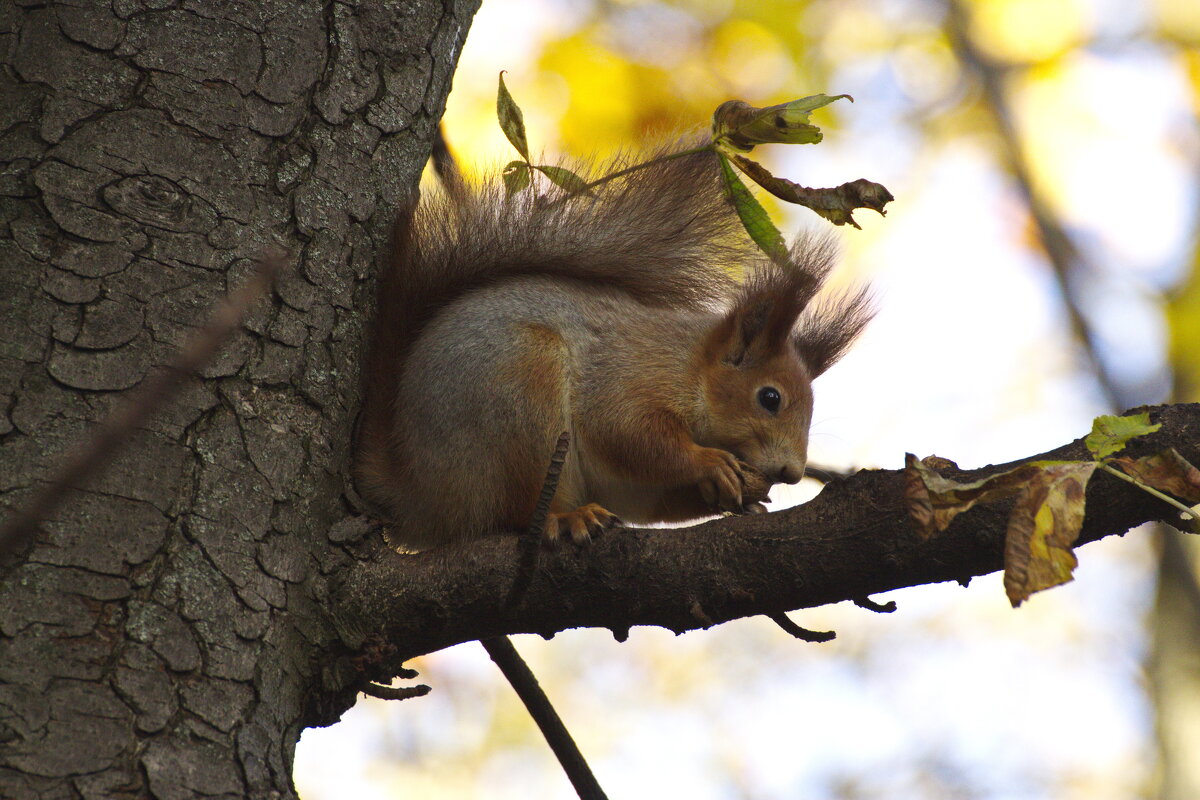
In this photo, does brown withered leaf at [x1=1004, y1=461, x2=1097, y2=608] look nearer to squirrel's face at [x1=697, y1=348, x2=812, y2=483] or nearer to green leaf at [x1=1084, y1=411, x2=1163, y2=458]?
green leaf at [x1=1084, y1=411, x2=1163, y2=458]

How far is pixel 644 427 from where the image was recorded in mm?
2350

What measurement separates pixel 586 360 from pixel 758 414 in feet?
1.55

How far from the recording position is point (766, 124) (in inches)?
70.7

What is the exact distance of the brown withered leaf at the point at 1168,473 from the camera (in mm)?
1336

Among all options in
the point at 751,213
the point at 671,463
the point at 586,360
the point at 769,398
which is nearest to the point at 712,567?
the point at 751,213

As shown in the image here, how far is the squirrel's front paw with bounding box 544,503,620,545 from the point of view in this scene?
1.71 m

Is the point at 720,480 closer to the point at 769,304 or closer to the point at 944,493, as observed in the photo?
the point at 769,304

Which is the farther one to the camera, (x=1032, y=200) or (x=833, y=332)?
(x=1032, y=200)

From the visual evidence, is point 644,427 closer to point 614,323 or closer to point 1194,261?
point 614,323

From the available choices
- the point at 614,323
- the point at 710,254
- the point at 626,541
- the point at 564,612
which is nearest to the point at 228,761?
the point at 564,612

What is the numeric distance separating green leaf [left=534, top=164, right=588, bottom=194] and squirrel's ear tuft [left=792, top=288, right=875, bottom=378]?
3.10ft

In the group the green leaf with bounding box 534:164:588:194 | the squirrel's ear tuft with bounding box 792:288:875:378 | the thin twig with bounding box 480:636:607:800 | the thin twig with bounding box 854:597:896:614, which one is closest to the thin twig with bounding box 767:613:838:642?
the thin twig with bounding box 854:597:896:614

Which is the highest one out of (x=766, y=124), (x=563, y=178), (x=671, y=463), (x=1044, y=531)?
(x=563, y=178)

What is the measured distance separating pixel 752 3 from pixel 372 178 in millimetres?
4295
